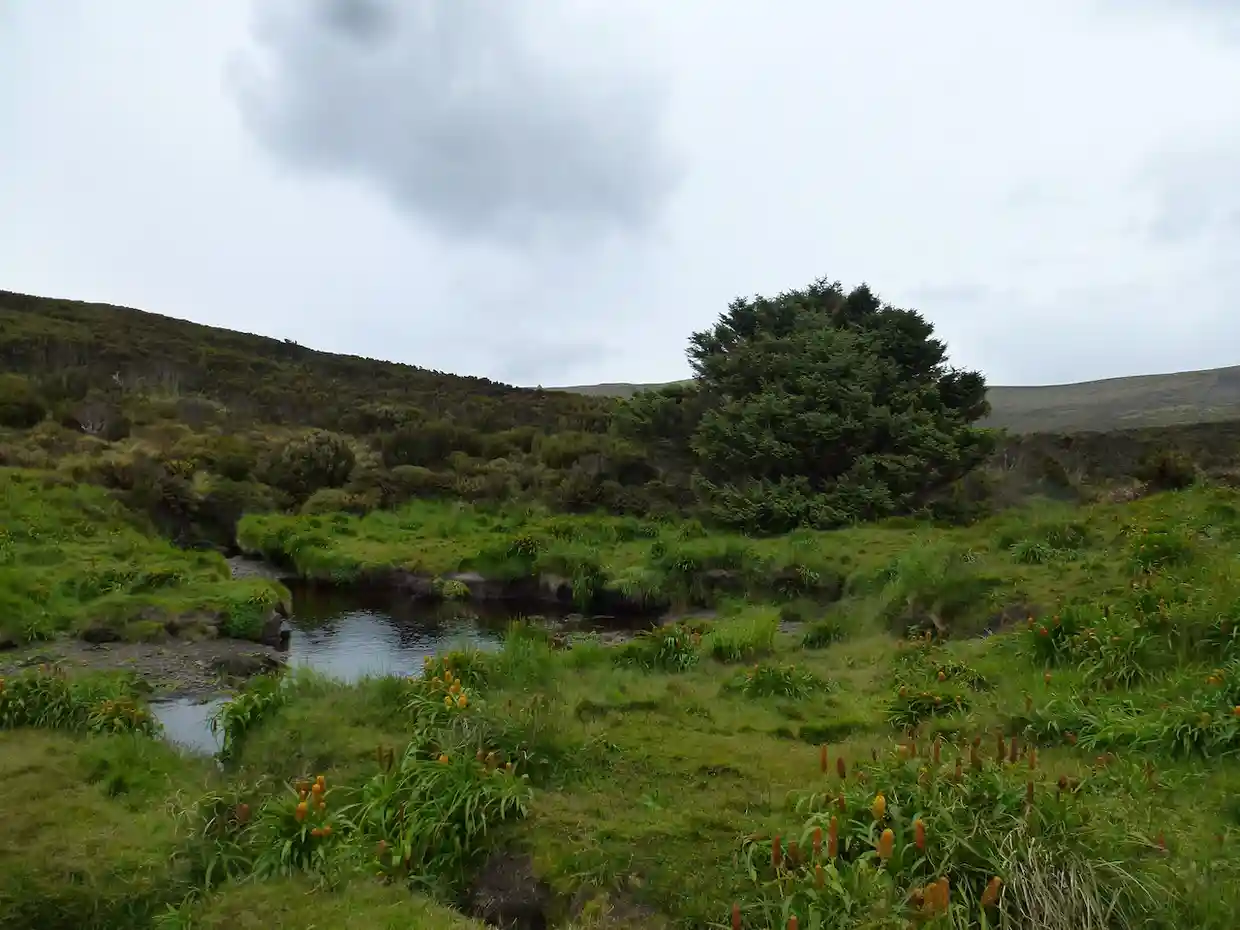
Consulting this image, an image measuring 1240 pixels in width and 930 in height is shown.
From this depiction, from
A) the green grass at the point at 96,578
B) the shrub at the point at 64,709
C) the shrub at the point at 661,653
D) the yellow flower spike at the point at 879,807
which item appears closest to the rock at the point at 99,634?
the green grass at the point at 96,578

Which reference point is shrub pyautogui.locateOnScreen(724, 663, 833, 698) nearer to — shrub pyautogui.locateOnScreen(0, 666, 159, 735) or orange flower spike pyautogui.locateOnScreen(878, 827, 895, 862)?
orange flower spike pyautogui.locateOnScreen(878, 827, 895, 862)

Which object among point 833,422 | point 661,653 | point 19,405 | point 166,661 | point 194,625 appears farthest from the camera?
point 19,405

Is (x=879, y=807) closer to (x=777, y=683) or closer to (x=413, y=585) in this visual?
(x=777, y=683)

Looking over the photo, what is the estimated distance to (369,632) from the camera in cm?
1445

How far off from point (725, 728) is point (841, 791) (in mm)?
2135

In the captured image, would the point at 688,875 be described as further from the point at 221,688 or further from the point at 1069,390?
the point at 1069,390

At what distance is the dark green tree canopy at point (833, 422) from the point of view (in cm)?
1989

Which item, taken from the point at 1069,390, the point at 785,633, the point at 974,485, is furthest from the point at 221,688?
the point at 1069,390

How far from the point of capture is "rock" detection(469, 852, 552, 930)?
4.56 metres

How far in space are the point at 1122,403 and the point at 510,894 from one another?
208 feet

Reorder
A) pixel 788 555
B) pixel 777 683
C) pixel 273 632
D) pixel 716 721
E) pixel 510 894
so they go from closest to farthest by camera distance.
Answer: pixel 510 894 < pixel 716 721 < pixel 777 683 < pixel 273 632 < pixel 788 555

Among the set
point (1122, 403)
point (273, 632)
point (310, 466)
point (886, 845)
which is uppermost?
point (1122, 403)

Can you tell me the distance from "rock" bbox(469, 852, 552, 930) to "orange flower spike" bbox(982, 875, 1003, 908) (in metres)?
2.16

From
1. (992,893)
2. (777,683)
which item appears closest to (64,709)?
(777,683)
